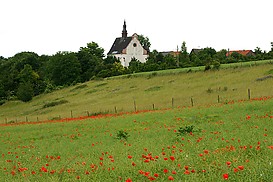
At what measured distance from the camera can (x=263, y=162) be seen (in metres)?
6.78

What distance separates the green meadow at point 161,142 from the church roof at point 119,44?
230ft

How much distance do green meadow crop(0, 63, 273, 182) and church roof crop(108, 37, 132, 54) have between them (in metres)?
70.2

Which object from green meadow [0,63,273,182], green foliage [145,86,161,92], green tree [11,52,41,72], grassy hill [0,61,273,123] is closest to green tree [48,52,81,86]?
green tree [11,52,41,72]

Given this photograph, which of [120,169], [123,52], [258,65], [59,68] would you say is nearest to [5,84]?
[59,68]

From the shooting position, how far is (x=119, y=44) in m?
136

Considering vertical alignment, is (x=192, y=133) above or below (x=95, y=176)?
below

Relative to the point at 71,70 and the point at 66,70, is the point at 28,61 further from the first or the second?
the point at 71,70

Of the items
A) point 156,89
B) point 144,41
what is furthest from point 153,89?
point 144,41

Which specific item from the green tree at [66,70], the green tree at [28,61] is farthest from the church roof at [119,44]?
the green tree at [66,70]

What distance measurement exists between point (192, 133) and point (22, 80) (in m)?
92.9

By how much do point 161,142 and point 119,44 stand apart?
12408 cm

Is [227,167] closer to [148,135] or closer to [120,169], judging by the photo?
[120,169]

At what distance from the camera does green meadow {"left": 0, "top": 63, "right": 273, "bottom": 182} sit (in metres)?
6.64

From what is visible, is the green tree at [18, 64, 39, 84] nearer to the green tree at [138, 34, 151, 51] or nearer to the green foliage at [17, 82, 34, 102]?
the green foliage at [17, 82, 34, 102]
